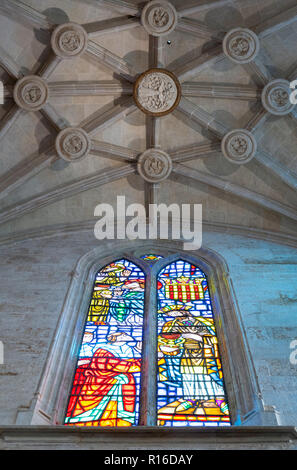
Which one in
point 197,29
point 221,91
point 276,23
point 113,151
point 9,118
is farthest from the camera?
point 113,151

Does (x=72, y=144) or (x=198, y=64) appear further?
(x=72, y=144)

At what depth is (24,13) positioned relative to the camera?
11.0m

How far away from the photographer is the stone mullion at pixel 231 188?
1253 centimetres

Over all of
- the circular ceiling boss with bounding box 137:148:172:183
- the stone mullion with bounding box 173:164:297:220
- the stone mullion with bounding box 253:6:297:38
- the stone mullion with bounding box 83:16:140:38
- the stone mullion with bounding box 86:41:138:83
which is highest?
the stone mullion with bounding box 83:16:140:38

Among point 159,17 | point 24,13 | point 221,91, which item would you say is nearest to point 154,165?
point 221,91

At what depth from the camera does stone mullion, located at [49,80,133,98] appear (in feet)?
39.2

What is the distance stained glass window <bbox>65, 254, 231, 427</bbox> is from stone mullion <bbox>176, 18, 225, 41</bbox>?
4861 mm

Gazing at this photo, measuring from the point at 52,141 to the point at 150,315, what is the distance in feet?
16.8

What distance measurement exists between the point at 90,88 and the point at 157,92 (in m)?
1.44

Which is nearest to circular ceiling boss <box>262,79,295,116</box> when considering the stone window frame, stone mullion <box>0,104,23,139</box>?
the stone window frame

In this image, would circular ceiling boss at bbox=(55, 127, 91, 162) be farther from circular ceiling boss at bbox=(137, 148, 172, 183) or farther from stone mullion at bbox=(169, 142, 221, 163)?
stone mullion at bbox=(169, 142, 221, 163)

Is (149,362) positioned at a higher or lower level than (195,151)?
lower

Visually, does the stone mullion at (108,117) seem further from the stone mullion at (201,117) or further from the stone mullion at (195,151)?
the stone mullion at (195,151)

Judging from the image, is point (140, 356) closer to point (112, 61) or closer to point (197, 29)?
point (112, 61)
